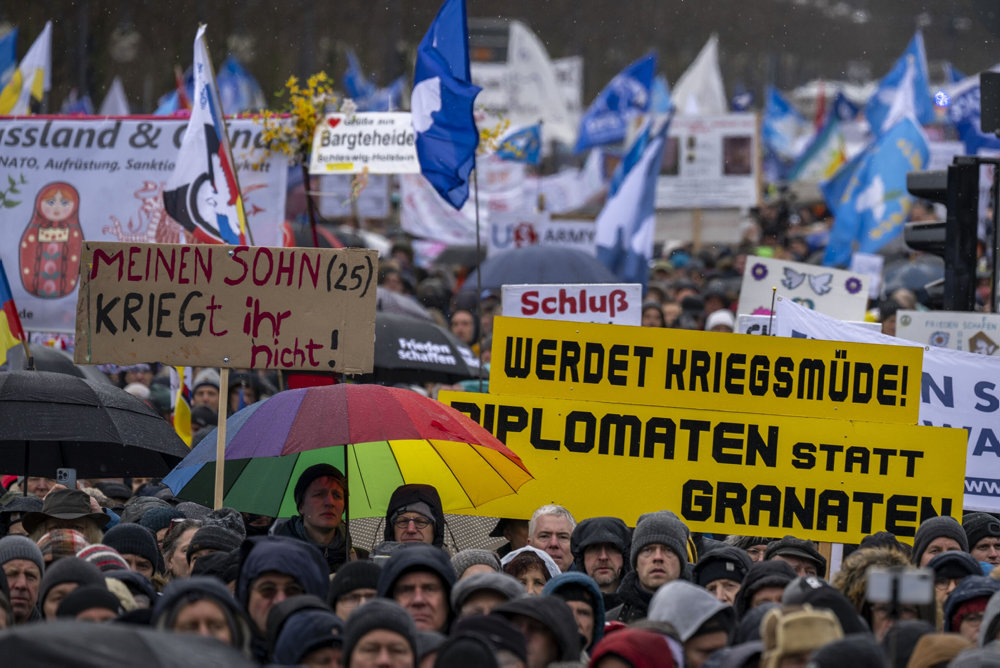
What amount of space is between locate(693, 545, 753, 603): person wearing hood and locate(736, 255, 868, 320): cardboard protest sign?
16.3 ft

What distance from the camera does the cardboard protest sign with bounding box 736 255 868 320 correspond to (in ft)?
36.0

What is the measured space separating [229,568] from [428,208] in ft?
40.4

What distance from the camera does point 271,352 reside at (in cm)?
646

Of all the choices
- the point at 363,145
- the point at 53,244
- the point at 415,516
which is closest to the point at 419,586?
the point at 415,516

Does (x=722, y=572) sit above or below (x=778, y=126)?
below

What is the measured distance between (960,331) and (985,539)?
261 centimetres

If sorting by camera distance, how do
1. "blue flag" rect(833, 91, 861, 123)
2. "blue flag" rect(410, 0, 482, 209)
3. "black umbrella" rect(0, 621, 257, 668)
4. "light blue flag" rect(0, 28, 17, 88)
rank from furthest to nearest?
"blue flag" rect(833, 91, 861, 123)
"light blue flag" rect(0, 28, 17, 88)
"blue flag" rect(410, 0, 482, 209)
"black umbrella" rect(0, 621, 257, 668)

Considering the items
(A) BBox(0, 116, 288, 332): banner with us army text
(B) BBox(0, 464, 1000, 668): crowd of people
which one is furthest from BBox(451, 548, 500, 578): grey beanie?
(A) BBox(0, 116, 288, 332): banner with us army text

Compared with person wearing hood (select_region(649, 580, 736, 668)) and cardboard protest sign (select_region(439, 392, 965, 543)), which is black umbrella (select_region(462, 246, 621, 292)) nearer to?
cardboard protest sign (select_region(439, 392, 965, 543))

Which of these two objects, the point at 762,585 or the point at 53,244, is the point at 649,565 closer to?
the point at 762,585

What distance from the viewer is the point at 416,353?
10672mm

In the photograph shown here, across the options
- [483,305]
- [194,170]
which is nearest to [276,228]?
[194,170]

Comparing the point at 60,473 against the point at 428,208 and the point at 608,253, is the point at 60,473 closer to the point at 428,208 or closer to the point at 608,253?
the point at 608,253

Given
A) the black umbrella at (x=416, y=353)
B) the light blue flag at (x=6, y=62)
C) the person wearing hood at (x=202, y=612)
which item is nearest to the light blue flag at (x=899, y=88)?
the light blue flag at (x=6, y=62)
